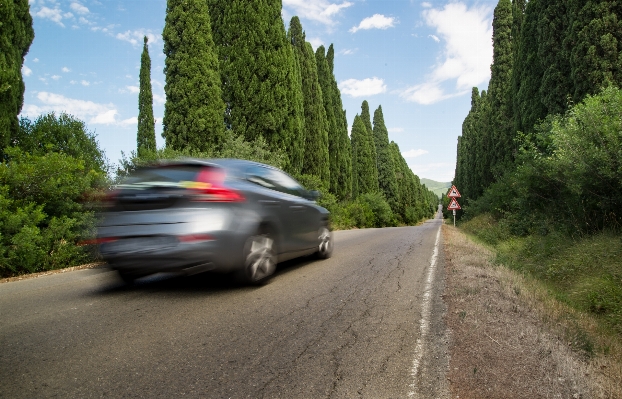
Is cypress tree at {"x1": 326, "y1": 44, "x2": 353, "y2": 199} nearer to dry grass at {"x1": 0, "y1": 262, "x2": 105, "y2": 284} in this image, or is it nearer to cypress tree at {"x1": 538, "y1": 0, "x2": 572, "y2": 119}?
cypress tree at {"x1": 538, "y1": 0, "x2": 572, "y2": 119}

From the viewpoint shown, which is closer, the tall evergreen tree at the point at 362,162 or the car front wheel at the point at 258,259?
the car front wheel at the point at 258,259

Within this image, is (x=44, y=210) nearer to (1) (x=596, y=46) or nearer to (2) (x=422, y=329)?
(2) (x=422, y=329)

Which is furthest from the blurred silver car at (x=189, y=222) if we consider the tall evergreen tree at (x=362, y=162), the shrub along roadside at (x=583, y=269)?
the tall evergreen tree at (x=362, y=162)

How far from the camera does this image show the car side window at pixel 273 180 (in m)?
6.04

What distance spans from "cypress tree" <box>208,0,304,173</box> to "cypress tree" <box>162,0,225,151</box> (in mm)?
2889

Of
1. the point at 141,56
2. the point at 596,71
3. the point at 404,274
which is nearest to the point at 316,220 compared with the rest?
the point at 404,274

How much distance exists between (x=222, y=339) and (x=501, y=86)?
3384cm

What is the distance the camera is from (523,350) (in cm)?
325

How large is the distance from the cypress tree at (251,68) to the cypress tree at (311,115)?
679cm

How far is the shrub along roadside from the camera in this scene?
234 inches

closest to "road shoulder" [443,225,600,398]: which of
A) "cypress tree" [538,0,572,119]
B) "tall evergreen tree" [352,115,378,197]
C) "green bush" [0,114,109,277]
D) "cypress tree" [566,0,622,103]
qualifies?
"green bush" [0,114,109,277]

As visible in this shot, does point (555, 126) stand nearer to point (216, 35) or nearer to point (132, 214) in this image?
point (132, 214)

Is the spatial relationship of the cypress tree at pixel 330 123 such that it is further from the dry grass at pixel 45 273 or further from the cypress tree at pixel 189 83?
the dry grass at pixel 45 273

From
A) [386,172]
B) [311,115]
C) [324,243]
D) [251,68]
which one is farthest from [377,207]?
[324,243]
